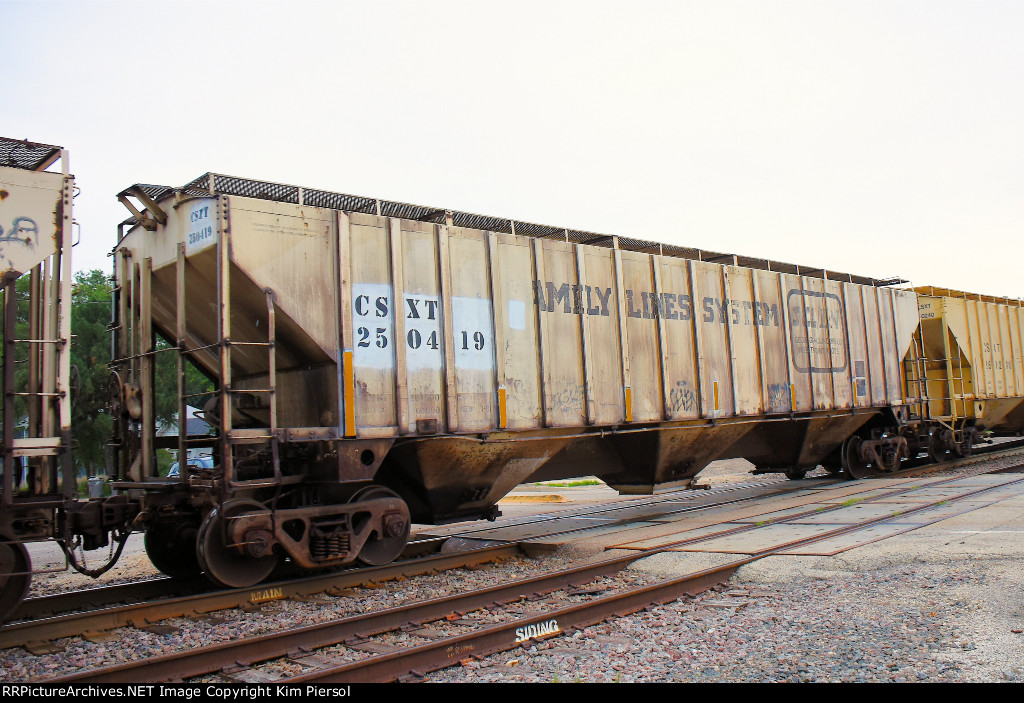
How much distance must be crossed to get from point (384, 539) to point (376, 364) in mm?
1857

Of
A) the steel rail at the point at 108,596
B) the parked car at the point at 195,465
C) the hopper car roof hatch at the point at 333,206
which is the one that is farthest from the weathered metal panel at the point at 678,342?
the steel rail at the point at 108,596

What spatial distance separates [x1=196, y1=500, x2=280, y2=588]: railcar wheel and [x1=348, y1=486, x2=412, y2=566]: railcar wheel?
1.01 m

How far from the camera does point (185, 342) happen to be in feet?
24.8

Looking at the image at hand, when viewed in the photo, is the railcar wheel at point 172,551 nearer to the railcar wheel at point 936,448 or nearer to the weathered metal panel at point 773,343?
the weathered metal panel at point 773,343

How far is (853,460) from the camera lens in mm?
15422

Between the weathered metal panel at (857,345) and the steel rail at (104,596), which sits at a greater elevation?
the weathered metal panel at (857,345)

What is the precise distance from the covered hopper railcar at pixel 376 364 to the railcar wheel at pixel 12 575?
1.41m

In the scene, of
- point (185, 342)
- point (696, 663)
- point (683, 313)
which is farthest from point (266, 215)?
point (683, 313)

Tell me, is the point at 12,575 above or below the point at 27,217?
below

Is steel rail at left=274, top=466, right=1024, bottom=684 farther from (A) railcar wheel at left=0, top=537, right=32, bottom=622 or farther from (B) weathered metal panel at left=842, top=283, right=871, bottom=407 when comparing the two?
(B) weathered metal panel at left=842, top=283, right=871, bottom=407

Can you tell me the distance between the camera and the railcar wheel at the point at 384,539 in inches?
307

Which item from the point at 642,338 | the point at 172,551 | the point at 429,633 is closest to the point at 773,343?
the point at 642,338

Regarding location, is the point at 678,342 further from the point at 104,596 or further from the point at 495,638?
the point at 104,596

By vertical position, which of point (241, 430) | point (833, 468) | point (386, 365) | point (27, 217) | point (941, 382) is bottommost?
point (833, 468)
